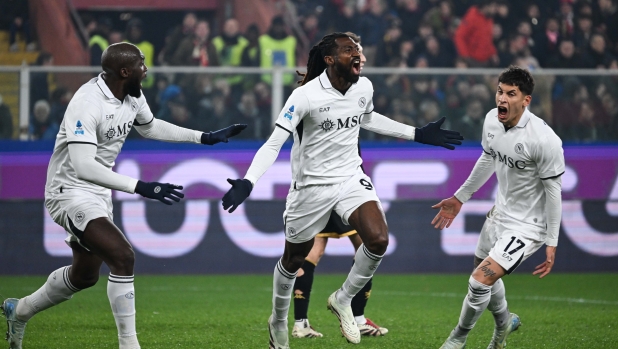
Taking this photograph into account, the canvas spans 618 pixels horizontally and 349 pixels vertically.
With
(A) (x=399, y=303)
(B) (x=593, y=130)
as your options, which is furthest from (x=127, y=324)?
(B) (x=593, y=130)

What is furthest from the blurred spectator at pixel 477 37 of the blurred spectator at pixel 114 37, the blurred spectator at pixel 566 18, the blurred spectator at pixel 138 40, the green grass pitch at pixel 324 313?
the blurred spectator at pixel 114 37

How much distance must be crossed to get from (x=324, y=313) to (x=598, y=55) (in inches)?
295

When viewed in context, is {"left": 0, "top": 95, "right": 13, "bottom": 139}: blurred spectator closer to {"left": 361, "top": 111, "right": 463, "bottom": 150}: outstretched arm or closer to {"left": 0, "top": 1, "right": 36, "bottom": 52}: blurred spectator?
{"left": 0, "top": 1, "right": 36, "bottom": 52}: blurred spectator

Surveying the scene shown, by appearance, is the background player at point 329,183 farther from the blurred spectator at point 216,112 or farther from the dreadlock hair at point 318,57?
the blurred spectator at point 216,112

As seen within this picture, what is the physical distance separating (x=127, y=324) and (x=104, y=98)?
158 centimetres

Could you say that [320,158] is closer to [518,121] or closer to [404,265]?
[518,121]

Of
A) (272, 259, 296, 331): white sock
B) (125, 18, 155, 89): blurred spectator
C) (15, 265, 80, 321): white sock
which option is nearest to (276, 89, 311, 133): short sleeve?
(272, 259, 296, 331): white sock

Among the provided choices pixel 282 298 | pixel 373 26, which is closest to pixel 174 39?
pixel 373 26

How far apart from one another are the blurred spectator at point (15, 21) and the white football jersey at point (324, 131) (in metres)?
8.27

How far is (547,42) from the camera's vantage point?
46.8 ft

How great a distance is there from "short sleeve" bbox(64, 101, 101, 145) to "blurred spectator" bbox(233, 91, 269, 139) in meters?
6.18

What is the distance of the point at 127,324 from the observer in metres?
5.89

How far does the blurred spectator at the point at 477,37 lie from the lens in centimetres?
1427

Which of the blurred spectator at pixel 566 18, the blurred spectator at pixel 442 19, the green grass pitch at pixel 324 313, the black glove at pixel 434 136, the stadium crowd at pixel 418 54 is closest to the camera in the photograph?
the black glove at pixel 434 136
